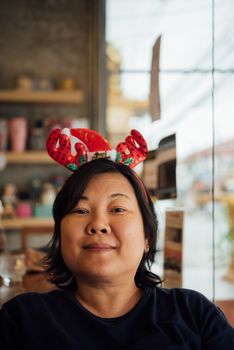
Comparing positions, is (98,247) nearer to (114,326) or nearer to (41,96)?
(114,326)

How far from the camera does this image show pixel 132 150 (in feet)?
3.76

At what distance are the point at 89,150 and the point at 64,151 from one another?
0.27ft

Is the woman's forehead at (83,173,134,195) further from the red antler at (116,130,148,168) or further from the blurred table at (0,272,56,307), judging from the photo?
the blurred table at (0,272,56,307)

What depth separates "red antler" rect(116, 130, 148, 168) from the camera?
44.4 inches

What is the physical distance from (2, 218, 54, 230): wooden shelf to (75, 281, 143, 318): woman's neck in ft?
10.3

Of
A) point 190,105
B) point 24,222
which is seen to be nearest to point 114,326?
point 190,105

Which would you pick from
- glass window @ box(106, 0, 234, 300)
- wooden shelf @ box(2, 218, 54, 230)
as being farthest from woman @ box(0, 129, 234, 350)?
wooden shelf @ box(2, 218, 54, 230)

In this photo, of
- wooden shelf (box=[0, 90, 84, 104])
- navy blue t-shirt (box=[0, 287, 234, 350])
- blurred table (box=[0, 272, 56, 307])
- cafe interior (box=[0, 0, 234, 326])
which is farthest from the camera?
wooden shelf (box=[0, 90, 84, 104])

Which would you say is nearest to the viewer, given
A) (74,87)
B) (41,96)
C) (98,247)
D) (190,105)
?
(98,247)

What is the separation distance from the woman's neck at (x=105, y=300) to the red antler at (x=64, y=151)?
0.28 m

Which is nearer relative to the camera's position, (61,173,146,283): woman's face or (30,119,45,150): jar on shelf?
(61,173,146,283): woman's face

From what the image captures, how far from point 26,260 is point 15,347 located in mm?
1383

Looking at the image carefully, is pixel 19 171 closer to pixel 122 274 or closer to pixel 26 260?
pixel 26 260

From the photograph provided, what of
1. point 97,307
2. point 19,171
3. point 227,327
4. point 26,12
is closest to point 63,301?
point 97,307
